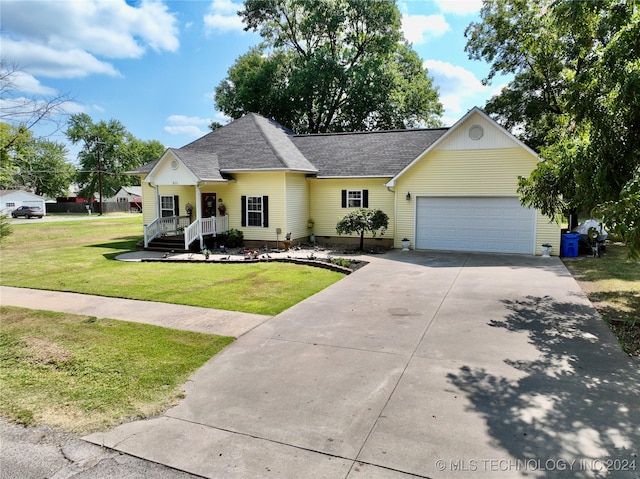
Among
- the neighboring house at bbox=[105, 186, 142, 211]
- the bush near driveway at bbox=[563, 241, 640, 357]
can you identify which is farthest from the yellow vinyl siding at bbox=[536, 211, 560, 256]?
the neighboring house at bbox=[105, 186, 142, 211]

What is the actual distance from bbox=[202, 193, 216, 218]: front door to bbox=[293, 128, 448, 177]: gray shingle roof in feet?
16.8

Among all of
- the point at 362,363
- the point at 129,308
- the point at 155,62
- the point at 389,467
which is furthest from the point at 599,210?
the point at 155,62

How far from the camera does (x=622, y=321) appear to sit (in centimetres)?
771

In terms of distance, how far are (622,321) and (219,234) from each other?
48.2 ft

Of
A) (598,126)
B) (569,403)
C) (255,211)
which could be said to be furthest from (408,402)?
(255,211)

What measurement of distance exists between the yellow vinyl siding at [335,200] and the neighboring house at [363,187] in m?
0.05

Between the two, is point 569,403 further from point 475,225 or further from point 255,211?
point 255,211

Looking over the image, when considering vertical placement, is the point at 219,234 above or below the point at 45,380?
above

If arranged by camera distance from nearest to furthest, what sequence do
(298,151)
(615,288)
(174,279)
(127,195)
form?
(615,288), (174,279), (298,151), (127,195)

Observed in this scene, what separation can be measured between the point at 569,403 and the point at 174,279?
10179mm

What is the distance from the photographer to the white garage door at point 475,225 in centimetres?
1580

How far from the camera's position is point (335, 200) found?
62.7 feet

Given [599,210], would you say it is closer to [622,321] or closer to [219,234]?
[622,321]

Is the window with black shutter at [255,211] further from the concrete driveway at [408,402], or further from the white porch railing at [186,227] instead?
the concrete driveway at [408,402]
